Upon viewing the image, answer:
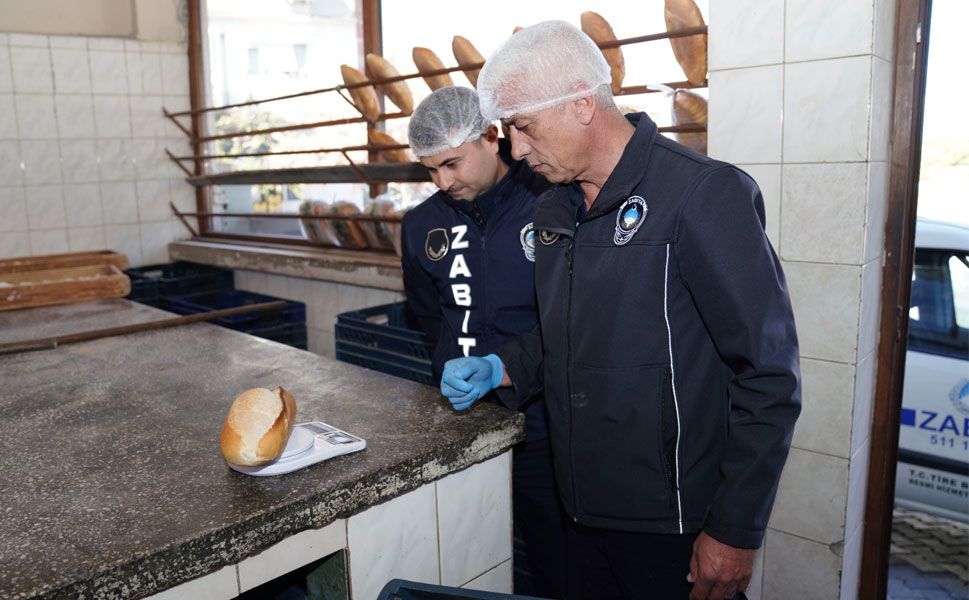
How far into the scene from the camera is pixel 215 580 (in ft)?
3.61

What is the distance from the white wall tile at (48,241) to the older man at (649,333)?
3698mm

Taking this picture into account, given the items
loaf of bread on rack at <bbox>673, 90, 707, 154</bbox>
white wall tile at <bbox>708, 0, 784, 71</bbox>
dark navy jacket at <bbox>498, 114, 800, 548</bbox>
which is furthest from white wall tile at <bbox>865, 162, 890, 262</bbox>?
dark navy jacket at <bbox>498, 114, 800, 548</bbox>

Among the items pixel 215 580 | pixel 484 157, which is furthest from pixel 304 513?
pixel 484 157

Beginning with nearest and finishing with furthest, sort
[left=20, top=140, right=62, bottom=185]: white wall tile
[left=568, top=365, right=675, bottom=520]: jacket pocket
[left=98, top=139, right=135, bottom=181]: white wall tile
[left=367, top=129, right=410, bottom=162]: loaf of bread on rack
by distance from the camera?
[left=568, top=365, right=675, bottom=520]: jacket pocket → [left=367, top=129, right=410, bottom=162]: loaf of bread on rack → [left=20, top=140, right=62, bottom=185]: white wall tile → [left=98, top=139, right=135, bottom=181]: white wall tile

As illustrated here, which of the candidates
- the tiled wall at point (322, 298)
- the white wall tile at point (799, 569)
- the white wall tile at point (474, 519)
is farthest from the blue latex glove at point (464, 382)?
the tiled wall at point (322, 298)

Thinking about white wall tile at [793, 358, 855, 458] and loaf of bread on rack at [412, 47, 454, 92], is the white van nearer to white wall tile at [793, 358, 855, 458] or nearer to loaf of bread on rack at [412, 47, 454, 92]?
white wall tile at [793, 358, 855, 458]

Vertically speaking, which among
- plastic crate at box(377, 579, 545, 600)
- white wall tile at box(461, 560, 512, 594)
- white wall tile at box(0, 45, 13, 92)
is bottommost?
white wall tile at box(461, 560, 512, 594)

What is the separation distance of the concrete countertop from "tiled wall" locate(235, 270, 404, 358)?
158cm

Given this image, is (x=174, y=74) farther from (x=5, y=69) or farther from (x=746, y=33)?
(x=746, y=33)

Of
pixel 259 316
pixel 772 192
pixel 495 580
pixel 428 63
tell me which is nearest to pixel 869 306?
pixel 772 192

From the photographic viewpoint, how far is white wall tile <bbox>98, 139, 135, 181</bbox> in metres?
4.48

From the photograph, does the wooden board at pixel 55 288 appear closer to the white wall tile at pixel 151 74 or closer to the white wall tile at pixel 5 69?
the white wall tile at pixel 5 69

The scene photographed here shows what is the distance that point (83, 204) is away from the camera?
4445mm

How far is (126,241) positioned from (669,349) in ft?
13.6
